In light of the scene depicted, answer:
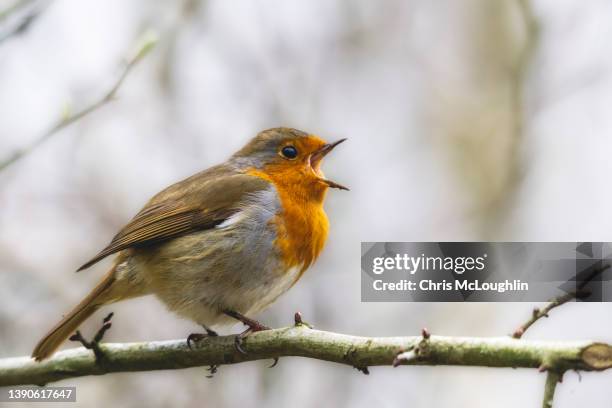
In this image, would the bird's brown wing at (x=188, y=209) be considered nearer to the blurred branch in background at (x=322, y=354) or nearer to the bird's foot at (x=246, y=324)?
the bird's foot at (x=246, y=324)

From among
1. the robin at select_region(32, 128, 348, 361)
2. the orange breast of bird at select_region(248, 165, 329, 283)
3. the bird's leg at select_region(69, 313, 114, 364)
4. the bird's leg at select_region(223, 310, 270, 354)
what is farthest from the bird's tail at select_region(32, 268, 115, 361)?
the orange breast of bird at select_region(248, 165, 329, 283)

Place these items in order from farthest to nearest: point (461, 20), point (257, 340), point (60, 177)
→ point (461, 20) < point (60, 177) < point (257, 340)

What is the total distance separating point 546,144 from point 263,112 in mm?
2345

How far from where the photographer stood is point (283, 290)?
3859 mm

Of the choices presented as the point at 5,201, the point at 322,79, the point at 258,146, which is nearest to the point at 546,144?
the point at 322,79

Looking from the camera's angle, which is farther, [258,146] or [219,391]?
[219,391]

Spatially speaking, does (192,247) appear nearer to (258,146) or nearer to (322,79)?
(258,146)

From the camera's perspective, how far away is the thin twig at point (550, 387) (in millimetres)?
2168

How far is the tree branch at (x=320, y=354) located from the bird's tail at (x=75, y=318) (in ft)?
0.21

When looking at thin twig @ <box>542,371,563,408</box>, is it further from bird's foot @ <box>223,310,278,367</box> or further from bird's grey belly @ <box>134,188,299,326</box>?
bird's grey belly @ <box>134,188,299,326</box>

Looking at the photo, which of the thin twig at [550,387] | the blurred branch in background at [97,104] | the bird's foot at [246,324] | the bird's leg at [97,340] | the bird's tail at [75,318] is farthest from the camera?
the bird's tail at [75,318]

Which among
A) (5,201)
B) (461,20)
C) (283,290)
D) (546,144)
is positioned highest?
(461,20)

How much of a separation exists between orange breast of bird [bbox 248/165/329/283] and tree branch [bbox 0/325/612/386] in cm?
60

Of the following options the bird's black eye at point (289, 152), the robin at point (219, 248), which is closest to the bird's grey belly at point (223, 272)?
the robin at point (219, 248)
